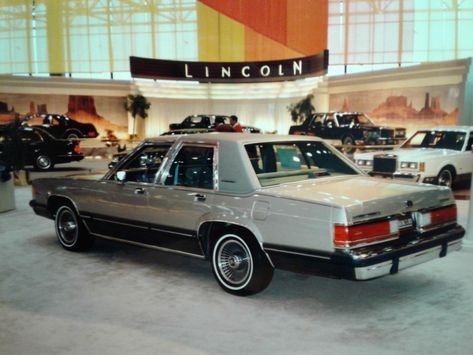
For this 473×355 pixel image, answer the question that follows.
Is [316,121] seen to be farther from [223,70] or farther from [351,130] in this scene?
[223,70]

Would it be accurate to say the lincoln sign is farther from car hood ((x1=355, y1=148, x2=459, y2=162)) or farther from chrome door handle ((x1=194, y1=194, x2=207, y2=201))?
chrome door handle ((x1=194, y1=194, x2=207, y2=201))

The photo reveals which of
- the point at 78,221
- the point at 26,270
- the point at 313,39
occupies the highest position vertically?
the point at 313,39

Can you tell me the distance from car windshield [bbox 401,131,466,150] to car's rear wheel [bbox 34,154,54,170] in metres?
10.9

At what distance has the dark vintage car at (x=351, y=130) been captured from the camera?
15.6m

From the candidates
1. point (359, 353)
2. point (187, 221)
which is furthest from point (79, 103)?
point (359, 353)

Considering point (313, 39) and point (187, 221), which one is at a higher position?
point (313, 39)

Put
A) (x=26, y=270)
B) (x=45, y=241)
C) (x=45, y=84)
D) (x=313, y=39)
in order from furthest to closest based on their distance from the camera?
(x=45, y=84) < (x=313, y=39) < (x=45, y=241) < (x=26, y=270)

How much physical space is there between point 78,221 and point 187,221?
6.31ft

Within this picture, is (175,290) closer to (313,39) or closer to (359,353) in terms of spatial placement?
(359,353)

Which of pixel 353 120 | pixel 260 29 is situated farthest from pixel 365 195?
pixel 260 29

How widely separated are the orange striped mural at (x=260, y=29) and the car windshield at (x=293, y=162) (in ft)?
53.9

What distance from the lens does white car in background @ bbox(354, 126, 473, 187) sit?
922 centimetres

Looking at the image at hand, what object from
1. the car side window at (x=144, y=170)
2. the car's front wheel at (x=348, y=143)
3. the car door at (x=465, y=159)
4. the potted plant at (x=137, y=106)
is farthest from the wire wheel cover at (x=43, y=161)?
the car door at (x=465, y=159)

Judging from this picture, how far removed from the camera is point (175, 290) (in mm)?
4707
